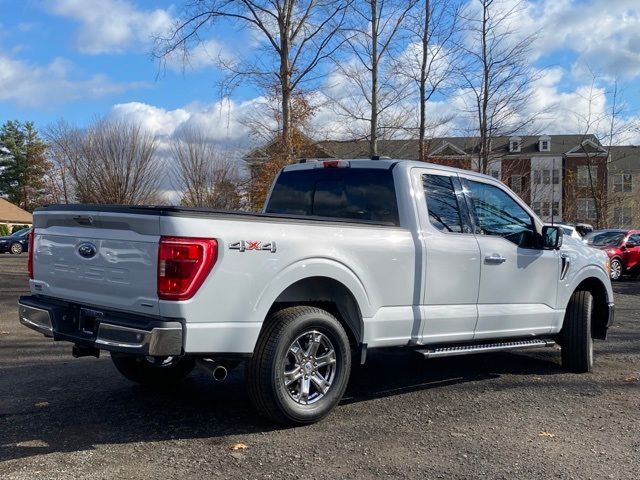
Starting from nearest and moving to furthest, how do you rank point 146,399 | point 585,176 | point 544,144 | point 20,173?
point 146,399, point 585,176, point 544,144, point 20,173

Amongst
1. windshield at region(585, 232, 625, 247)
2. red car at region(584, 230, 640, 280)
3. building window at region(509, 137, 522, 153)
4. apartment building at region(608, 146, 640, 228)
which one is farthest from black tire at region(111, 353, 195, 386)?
apartment building at region(608, 146, 640, 228)

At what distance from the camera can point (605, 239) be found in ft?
65.1

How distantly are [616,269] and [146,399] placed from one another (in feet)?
56.2

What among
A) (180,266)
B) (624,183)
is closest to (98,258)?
(180,266)

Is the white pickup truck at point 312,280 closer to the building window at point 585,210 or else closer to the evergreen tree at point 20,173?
the building window at point 585,210

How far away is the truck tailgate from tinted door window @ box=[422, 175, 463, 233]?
2.51 metres

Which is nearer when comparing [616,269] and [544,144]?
[616,269]

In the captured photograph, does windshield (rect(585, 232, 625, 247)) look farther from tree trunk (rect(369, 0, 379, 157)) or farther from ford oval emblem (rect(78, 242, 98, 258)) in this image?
ford oval emblem (rect(78, 242, 98, 258))

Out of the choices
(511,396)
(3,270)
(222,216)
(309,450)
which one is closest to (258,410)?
(309,450)

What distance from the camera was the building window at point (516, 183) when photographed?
3288cm

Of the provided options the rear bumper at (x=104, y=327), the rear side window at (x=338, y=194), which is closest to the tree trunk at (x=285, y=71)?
the rear side window at (x=338, y=194)

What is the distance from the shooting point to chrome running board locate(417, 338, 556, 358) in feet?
17.2

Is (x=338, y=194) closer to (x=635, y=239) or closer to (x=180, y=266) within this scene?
(x=180, y=266)

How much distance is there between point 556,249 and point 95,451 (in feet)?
15.1
